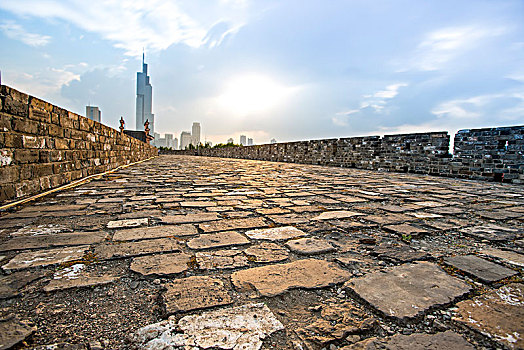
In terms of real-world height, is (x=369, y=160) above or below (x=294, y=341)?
above

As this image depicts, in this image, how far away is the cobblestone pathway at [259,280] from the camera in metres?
0.99

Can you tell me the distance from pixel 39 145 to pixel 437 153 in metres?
8.93

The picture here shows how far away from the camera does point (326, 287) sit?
4.34 feet

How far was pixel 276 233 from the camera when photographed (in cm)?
210

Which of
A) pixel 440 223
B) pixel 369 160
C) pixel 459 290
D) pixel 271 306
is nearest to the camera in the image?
pixel 271 306

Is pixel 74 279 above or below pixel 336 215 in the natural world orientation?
below

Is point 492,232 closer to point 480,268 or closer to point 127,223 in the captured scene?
point 480,268

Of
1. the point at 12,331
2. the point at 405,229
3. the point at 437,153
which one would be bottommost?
the point at 12,331

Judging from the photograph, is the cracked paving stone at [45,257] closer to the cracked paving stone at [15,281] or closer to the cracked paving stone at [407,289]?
the cracked paving stone at [15,281]

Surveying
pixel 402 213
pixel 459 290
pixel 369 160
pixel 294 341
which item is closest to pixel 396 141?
pixel 369 160

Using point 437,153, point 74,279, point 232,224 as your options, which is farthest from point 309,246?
point 437,153

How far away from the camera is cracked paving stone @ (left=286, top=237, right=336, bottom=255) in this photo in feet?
5.76

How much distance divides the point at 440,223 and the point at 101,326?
8.46ft

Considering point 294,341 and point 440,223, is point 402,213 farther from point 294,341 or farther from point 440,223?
point 294,341
